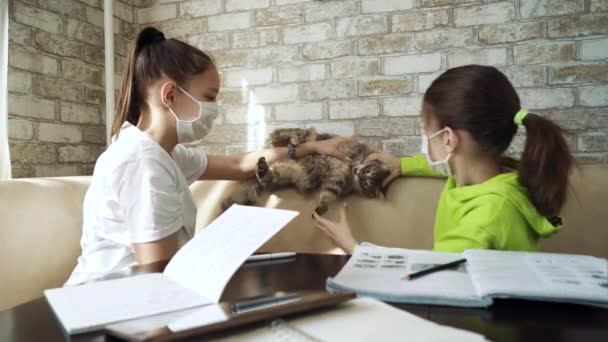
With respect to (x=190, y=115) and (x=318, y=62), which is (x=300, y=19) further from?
(x=190, y=115)

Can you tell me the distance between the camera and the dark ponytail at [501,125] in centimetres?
119

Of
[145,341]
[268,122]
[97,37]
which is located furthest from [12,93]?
[145,341]

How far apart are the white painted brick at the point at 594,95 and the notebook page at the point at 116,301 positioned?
1595mm

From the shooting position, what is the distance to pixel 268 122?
2.20 m

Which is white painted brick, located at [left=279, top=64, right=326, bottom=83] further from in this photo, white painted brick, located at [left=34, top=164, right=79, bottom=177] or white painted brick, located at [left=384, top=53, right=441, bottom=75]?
white painted brick, located at [left=34, top=164, right=79, bottom=177]

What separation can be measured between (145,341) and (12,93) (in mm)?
1685

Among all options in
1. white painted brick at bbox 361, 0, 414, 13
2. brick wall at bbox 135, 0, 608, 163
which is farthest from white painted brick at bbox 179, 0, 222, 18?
white painted brick at bbox 361, 0, 414, 13

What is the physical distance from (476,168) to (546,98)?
65 cm

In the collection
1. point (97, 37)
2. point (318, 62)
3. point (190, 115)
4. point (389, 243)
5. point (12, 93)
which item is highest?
point (97, 37)

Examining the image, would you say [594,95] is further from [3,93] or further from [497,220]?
[3,93]

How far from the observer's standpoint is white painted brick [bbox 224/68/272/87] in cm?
220

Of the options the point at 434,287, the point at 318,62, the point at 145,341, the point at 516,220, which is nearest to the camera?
the point at 145,341

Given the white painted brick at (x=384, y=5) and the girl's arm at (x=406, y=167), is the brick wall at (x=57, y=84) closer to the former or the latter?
the white painted brick at (x=384, y=5)

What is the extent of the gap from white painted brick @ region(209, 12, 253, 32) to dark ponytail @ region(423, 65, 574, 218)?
1.13 metres
